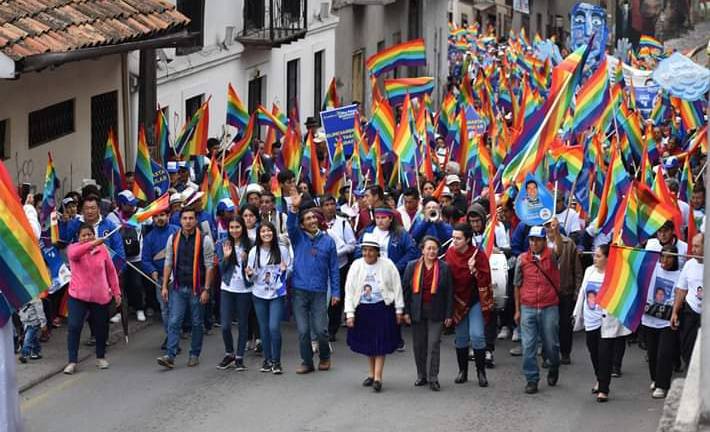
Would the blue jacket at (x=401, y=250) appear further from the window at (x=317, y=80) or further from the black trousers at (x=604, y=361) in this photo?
the window at (x=317, y=80)

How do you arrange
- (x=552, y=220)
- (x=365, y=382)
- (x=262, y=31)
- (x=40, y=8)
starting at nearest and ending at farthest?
1. (x=365, y=382)
2. (x=552, y=220)
3. (x=40, y=8)
4. (x=262, y=31)

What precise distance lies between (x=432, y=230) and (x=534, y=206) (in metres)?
1.26

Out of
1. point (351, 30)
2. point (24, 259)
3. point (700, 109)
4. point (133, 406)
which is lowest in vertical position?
point (133, 406)

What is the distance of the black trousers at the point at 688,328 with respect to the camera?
13.2 metres

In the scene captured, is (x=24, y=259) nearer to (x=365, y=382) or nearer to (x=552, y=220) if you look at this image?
(x=365, y=382)

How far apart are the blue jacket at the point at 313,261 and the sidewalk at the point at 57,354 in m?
1.98

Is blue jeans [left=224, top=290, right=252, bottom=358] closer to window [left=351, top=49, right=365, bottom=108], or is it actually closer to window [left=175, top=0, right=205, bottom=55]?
window [left=175, top=0, right=205, bottom=55]

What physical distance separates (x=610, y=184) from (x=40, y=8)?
6173mm

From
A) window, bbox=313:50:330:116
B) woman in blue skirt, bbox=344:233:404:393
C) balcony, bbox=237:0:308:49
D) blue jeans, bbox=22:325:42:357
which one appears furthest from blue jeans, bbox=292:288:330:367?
window, bbox=313:50:330:116

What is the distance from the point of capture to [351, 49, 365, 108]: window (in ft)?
130

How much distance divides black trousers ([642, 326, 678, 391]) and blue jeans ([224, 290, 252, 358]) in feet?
11.3

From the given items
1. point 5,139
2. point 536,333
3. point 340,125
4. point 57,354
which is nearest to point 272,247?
point 57,354

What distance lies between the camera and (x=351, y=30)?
39000 millimetres

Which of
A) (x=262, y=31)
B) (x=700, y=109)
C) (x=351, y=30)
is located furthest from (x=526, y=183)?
(x=351, y=30)
